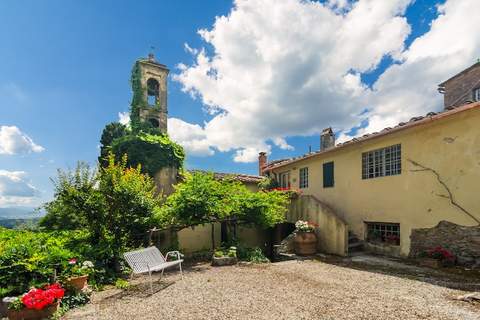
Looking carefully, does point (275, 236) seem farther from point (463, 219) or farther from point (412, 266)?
point (463, 219)

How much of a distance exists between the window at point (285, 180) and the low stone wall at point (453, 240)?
787cm

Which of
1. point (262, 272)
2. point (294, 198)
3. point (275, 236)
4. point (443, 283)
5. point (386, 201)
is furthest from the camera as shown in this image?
point (275, 236)

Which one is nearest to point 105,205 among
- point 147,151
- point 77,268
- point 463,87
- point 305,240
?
point 77,268

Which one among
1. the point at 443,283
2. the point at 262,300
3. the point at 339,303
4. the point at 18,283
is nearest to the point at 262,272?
the point at 262,300

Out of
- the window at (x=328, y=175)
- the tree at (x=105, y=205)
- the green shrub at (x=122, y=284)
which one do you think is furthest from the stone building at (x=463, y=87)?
the green shrub at (x=122, y=284)

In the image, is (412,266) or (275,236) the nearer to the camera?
(412,266)

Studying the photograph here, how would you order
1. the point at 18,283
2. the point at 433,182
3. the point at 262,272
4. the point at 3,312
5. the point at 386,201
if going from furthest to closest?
the point at 386,201, the point at 433,182, the point at 262,272, the point at 18,283, the point at 3,312

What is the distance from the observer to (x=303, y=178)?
582 inches

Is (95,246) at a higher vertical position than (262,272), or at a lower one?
higher

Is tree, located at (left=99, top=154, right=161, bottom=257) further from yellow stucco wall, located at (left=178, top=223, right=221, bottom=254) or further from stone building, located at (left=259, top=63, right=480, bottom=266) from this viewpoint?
stone building, located at (left=259, top=63, right=480, bottom=266)

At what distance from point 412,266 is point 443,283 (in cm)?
185

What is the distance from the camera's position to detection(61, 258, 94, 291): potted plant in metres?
5.50

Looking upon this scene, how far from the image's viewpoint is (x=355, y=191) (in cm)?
1123

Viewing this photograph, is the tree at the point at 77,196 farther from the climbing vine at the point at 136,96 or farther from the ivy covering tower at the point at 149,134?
the climbing vine at the point at 136,96
